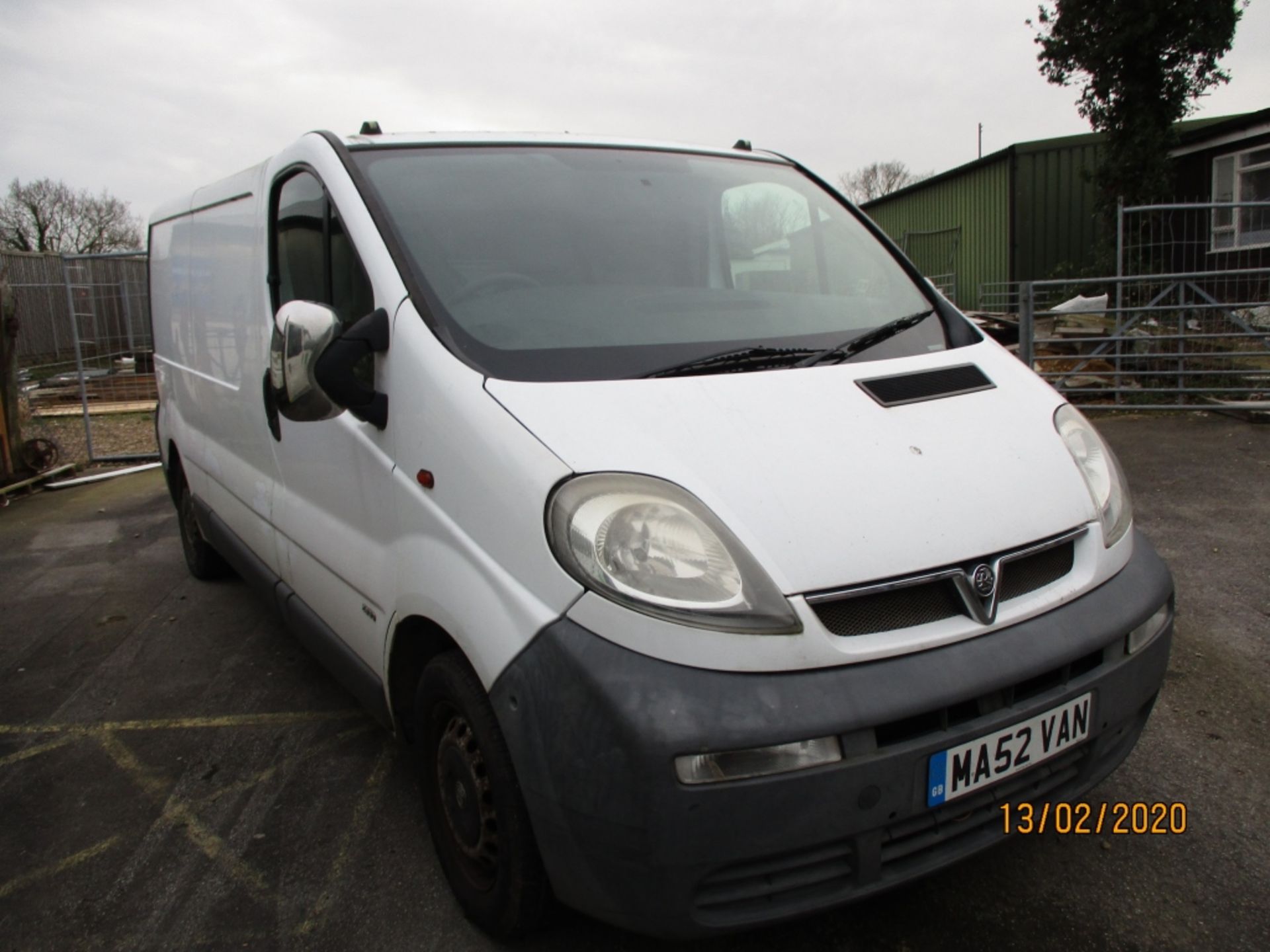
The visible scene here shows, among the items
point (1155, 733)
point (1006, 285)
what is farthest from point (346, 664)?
point (1006, 285)

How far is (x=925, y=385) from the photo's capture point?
2195 millimetres

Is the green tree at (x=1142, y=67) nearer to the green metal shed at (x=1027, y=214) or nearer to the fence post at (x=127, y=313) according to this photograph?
the green metal shed at (x=1027, y=214)

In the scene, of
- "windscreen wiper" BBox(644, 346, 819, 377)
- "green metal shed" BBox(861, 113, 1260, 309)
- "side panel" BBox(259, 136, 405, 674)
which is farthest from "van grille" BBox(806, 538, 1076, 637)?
"green metal shed" BBox(861, 113, 1260, 309)

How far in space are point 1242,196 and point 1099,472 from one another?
16.3 m

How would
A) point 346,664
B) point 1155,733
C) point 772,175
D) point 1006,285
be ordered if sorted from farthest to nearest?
1. point 1006,285
2. point 772,175
3. point 1155,733
4. point 346,664

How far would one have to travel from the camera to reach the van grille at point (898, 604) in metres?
1.69

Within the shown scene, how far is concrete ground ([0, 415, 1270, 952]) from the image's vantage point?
2.13 m

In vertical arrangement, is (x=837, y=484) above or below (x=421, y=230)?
below

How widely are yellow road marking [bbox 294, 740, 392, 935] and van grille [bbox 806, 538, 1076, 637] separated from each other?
4.98 ft

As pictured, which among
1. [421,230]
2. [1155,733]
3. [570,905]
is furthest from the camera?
[1155,733]

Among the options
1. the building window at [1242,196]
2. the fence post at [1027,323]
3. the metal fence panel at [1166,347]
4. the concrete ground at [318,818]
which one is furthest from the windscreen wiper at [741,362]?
the building window at [1242,196]

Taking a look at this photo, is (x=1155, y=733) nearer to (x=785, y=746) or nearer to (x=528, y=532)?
(x=785, y=746)

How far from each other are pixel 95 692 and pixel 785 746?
333cm

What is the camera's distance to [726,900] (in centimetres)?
163
